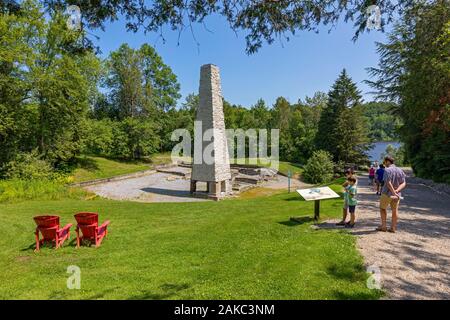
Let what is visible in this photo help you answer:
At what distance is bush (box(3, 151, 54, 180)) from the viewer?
66.7ft

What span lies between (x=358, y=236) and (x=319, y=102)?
60.6 m

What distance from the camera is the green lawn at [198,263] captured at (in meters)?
4.39

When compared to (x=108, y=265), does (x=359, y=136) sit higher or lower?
higher

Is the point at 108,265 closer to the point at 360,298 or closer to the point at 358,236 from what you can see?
the point at 360,298

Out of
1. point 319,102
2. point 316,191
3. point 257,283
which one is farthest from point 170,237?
point 319,102

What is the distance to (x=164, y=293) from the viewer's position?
4398 millimetres

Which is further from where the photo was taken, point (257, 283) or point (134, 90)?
point (134, 90)

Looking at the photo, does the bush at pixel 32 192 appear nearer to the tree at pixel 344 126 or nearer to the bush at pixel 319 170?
the bush at pixel 319 170

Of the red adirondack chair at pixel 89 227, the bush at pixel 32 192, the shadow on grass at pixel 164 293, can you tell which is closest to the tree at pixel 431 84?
the shadow on grass at pixel 164 293

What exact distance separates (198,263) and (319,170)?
2745 centimetres

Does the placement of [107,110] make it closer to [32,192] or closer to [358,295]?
[32,192]

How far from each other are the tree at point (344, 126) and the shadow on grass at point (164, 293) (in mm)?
35040

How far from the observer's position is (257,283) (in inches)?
178
